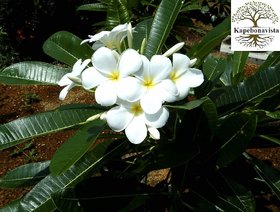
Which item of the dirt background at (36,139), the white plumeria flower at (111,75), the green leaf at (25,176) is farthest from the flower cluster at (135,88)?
the dirt background at (36,139)

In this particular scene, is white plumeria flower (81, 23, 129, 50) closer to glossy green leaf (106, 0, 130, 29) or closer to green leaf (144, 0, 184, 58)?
green leaf (144, 0, 184, 58)

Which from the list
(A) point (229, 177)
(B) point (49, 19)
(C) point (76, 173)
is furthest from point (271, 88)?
(B) point (49, 19)

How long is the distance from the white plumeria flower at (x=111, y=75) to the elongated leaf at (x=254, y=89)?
1.35 ft

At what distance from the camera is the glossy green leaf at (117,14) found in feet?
4.90

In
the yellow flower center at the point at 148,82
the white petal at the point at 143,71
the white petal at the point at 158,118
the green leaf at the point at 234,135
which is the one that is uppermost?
the white petal at the point at 143,71

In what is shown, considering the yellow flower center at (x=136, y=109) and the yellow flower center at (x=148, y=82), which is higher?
the yellow flower center at (x=148, y=82)

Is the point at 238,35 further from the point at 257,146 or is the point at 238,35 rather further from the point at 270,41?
the point at 257,146

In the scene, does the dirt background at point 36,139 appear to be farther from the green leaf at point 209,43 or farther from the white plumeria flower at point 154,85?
the white plumeria flower at point 154,85

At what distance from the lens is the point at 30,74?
1.42m

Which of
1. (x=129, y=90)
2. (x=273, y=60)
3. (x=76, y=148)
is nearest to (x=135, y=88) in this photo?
(x=129, y=90)

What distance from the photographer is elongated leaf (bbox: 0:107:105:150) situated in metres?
1.22

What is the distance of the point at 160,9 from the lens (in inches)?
54.9

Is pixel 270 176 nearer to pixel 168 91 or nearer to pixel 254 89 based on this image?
pixel 254 89

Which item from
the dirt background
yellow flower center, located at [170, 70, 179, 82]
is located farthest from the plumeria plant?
the dirt background
